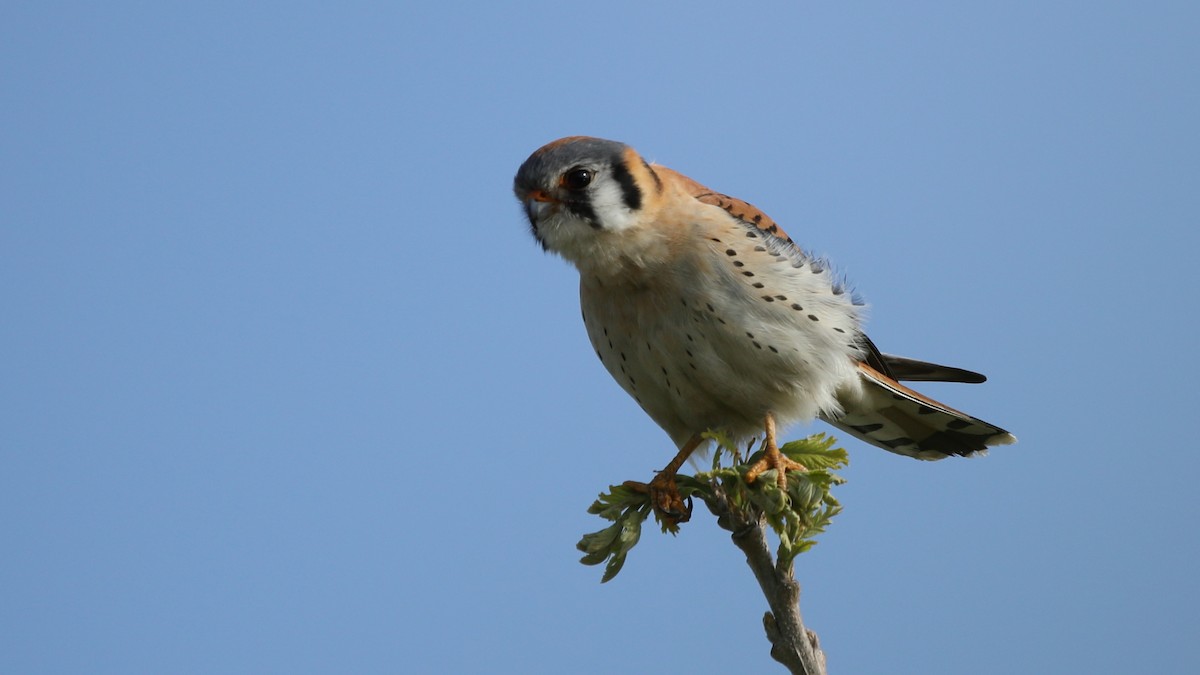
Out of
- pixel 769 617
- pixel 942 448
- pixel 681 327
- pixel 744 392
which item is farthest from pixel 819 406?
pixel 769 617

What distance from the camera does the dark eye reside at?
2.84 m

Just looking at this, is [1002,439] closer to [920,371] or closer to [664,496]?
[920,371]

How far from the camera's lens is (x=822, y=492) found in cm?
223

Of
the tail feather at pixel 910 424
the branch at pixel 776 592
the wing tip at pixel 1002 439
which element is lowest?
the branch at pixel 776 592

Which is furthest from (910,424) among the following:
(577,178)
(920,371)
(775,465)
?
(577,178)

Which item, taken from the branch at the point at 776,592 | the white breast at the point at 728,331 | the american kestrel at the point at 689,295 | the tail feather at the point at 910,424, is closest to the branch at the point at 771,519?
the branch at the point at 776,592

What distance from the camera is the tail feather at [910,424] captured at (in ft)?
11.0

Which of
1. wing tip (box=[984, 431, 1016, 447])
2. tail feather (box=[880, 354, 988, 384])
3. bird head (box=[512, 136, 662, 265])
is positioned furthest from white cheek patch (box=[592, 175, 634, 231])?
wing tip (box=[984, 431, 1016, 447])

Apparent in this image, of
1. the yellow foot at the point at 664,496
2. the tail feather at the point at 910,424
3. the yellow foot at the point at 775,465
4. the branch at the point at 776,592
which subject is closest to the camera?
the branch at the point at 776,592

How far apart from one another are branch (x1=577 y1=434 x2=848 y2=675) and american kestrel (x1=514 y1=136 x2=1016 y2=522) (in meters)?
0.31

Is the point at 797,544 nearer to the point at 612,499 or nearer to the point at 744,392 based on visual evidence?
the point at 612,499

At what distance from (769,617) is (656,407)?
1028 mm

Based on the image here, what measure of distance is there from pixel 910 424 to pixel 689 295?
1.09 metres

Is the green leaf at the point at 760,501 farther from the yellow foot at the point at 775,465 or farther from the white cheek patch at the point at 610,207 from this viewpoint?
the white cheek patch at the point at 610,207
